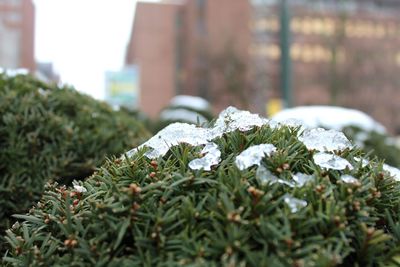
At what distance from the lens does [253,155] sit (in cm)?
189

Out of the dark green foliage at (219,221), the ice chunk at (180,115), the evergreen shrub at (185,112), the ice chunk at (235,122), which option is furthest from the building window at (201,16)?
the dark green foliage at (219,221)

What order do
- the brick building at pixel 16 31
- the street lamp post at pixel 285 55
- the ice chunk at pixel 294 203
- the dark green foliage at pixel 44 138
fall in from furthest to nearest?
the brick building at pixel 16 31
the street lamp post at pixel 285 55
the dark green foliage at pixel 44 138
the ice chunk at pixel 294 203

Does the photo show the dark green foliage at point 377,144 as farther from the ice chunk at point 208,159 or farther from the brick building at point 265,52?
the brick building at point 265,52

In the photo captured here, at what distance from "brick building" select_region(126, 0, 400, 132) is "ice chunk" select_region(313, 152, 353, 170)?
66.5 feet

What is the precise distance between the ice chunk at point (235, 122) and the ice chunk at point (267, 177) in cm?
39

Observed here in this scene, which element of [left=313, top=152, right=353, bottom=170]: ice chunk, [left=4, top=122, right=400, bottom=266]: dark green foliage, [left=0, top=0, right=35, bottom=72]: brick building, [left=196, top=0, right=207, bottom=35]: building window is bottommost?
[left=4, top=122, right=400, bottom=266]: dark green foliage

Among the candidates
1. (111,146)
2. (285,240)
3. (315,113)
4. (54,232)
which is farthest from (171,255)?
(315,113)

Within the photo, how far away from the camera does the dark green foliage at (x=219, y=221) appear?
156 centimetres

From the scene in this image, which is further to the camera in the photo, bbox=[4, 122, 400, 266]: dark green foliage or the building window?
the building window

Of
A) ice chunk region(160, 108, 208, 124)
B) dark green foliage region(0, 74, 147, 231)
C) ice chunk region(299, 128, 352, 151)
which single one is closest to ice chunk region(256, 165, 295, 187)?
ice chunk region(299, 128, 352, 151)

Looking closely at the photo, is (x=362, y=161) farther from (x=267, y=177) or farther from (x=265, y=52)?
(x=265, y=52)

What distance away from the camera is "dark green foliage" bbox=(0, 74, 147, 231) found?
3.35 meters

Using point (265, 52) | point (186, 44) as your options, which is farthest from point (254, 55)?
point (186, 44)

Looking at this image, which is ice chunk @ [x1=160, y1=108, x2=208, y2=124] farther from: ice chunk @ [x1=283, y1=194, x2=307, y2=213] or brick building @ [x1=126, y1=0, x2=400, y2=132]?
ice chunk @ [x1=283, y1=194, x2=307, y2=213]
